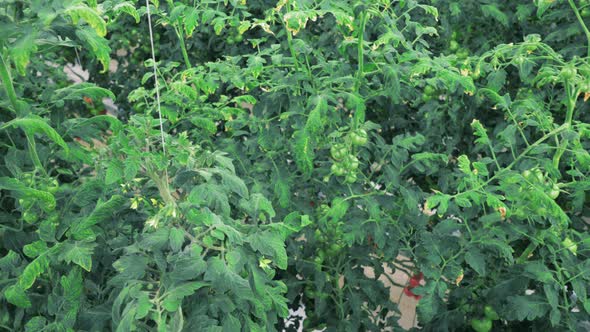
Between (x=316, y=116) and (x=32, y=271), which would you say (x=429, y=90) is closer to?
(x=316, y=116)

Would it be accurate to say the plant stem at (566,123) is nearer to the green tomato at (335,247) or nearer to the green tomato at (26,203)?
the green tomato at (335,247)

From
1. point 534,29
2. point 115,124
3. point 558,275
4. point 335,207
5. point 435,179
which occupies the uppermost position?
point 115,124

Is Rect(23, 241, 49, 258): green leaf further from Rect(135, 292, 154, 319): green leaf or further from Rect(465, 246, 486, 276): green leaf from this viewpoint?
Rect(465, 246, 486, 276): green leaf

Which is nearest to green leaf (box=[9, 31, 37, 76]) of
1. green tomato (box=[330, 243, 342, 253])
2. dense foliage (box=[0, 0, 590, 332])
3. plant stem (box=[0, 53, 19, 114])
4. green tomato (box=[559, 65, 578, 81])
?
dense foliage (box=[0, 0, 590, 332])

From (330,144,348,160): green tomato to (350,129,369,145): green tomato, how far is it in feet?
0.12

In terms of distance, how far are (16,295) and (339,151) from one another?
924 mm

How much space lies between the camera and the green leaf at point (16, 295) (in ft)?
4.79

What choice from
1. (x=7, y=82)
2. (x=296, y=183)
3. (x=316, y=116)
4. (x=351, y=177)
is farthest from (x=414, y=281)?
(x=7, y=82)

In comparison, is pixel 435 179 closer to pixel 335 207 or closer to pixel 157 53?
pixel 335 207

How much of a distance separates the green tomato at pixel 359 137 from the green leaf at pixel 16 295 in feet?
3.10

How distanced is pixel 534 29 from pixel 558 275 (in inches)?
47.9

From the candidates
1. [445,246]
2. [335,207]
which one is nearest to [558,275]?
[445,246]

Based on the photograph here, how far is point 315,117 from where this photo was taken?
1834 mm

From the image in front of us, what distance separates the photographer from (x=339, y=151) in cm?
196
